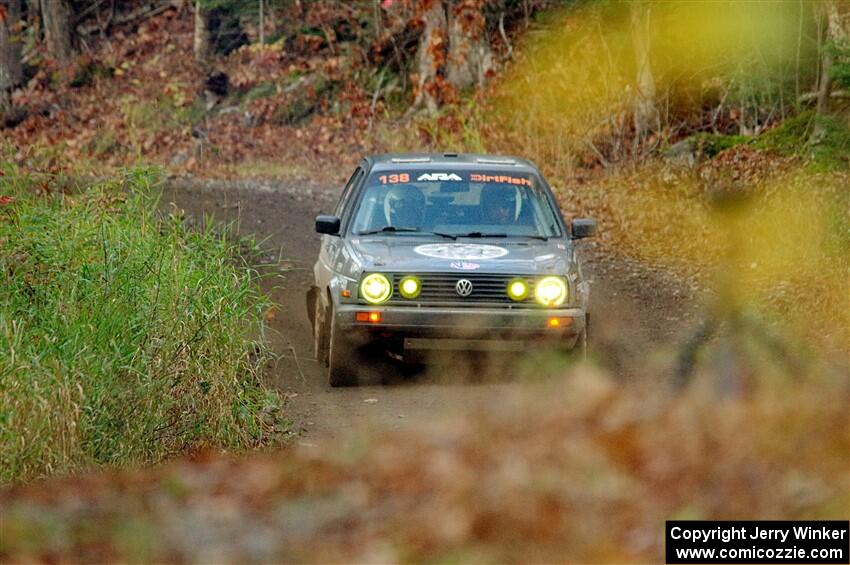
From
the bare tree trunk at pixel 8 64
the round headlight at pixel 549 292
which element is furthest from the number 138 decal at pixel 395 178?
the bare tree trunk at pixel 8 64

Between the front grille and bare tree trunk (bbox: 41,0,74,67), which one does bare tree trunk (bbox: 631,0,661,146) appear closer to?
the front grille

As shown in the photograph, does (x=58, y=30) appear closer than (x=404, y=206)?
No

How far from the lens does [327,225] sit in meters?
11.5

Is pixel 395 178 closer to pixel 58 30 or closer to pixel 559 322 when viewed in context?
pixel 559 322

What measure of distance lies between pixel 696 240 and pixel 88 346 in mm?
10846

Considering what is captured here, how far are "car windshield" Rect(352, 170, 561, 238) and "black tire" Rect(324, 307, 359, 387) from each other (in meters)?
1.00

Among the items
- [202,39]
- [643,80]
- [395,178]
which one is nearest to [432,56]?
[643,80]

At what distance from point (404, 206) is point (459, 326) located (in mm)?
1527

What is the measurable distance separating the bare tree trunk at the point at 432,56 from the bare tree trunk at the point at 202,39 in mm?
7114

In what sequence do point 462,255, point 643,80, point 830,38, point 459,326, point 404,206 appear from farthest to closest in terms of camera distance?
point 643,80
point 830,38
point 404,206
point 462,255
point 459,326

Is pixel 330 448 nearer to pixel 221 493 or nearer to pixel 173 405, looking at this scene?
pixel 173 405

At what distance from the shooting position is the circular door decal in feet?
35.7

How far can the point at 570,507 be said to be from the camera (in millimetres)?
6359

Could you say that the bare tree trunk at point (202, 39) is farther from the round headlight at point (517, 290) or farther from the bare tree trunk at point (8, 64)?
the round headlight at point (517, 290)
